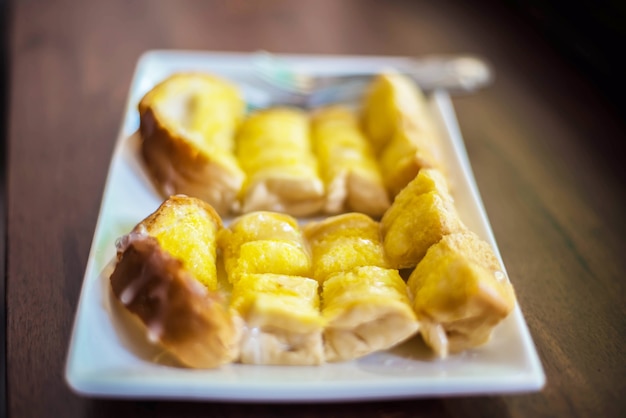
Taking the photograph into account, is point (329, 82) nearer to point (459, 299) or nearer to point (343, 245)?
point (343, 245)

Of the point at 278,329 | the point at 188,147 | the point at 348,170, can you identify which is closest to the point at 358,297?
the point at 278,329

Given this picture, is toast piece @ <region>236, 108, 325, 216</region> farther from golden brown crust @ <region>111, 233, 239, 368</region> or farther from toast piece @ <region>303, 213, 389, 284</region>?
golden brown crust @ <region>111, 233, 239, 368</region>

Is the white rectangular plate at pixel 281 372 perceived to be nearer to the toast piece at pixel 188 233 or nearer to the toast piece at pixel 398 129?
the toast piece at pixel 188 233

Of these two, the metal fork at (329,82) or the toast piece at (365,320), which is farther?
the metal fork at (329,82)

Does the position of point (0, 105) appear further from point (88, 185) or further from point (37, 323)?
point (37, 323)

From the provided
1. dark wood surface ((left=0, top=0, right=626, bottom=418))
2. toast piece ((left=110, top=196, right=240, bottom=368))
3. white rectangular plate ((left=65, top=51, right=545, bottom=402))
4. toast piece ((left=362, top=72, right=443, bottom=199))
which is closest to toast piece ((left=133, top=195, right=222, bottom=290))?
toast piece ((left=110, top=196, right=240, bottom=368))

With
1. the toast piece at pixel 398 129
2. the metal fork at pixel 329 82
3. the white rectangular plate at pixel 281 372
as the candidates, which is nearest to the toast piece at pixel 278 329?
the white rectangular plate at pixel 281 372
